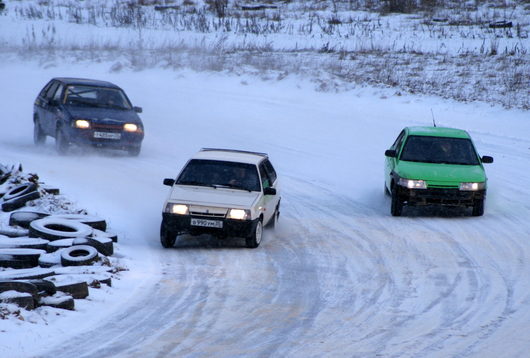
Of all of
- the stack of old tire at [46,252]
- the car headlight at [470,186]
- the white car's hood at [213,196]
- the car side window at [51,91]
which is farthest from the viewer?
the car side window at [51,91]

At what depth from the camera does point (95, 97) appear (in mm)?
22656

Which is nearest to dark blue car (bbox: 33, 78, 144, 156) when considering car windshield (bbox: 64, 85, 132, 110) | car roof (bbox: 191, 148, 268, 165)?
car windshield (bbox: 64, 85, 132, 110)

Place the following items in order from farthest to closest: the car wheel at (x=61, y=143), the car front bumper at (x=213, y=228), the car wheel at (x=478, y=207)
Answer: the car wheel at (x=61, y=143), the car wheel at (x=478, y=207), the car front bumper at (x=213, y=228)

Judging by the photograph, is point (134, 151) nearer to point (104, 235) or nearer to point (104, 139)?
point (104, 139)

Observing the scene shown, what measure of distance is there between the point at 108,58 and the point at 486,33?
15314mm

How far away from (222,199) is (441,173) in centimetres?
484

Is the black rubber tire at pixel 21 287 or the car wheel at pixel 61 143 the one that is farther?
the car wheel at pixel 61 143

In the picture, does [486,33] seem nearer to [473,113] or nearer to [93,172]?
[473,113]

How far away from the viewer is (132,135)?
22.1 meters

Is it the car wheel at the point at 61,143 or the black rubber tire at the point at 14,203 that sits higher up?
the black rubber tire at the point at 14,203

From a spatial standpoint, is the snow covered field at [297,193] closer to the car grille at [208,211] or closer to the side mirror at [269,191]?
the car grille at [208,211]

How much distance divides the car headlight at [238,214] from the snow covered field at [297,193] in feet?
1.73

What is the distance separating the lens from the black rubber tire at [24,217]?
14.4 meters

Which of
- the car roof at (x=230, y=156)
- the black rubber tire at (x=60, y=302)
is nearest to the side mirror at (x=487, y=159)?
the car roof at (x=230, y=156)
